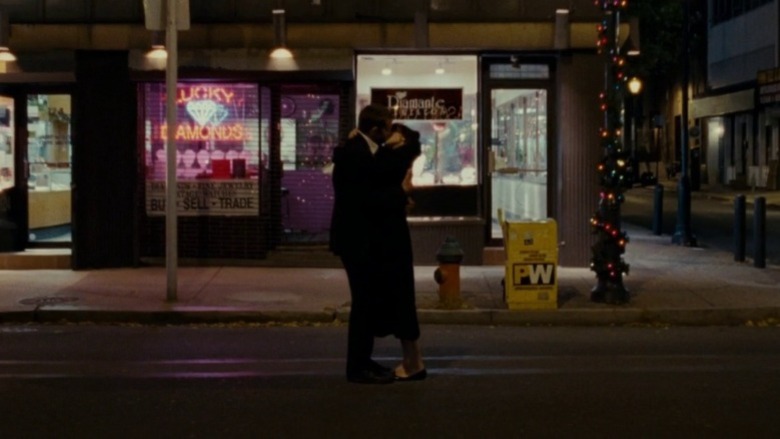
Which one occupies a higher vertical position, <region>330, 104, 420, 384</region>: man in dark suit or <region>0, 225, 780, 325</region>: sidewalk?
<region>330, 104, 420, 384</region>: man in dark suit

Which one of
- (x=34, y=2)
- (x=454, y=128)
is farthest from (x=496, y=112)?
(x=34, y=2)

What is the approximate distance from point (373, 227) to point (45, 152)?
9601mm

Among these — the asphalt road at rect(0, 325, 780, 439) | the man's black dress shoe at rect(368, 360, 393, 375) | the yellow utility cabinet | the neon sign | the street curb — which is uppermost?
the neon sign

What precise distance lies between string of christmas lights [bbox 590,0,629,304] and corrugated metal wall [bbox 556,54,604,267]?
293 centimetres

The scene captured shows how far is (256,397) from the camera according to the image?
7820mm

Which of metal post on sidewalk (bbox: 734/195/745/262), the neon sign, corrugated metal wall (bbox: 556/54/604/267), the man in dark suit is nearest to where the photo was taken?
the man in dark suit

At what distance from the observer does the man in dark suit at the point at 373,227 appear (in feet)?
26.1

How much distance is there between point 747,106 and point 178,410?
44.5 metres

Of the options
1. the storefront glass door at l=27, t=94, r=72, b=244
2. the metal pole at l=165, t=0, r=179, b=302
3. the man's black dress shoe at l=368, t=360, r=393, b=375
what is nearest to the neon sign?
the storefront glass door at l=27, t=94, r=72, b=244

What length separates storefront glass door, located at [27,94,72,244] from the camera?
16.3 m

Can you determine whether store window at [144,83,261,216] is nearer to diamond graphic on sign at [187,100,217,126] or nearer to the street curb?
diamond graphic on sign at [187,100,217,126]

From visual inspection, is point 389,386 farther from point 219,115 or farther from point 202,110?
point 202,110

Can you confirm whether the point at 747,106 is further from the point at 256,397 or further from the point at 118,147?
the point at 256,397

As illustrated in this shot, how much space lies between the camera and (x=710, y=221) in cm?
2798
